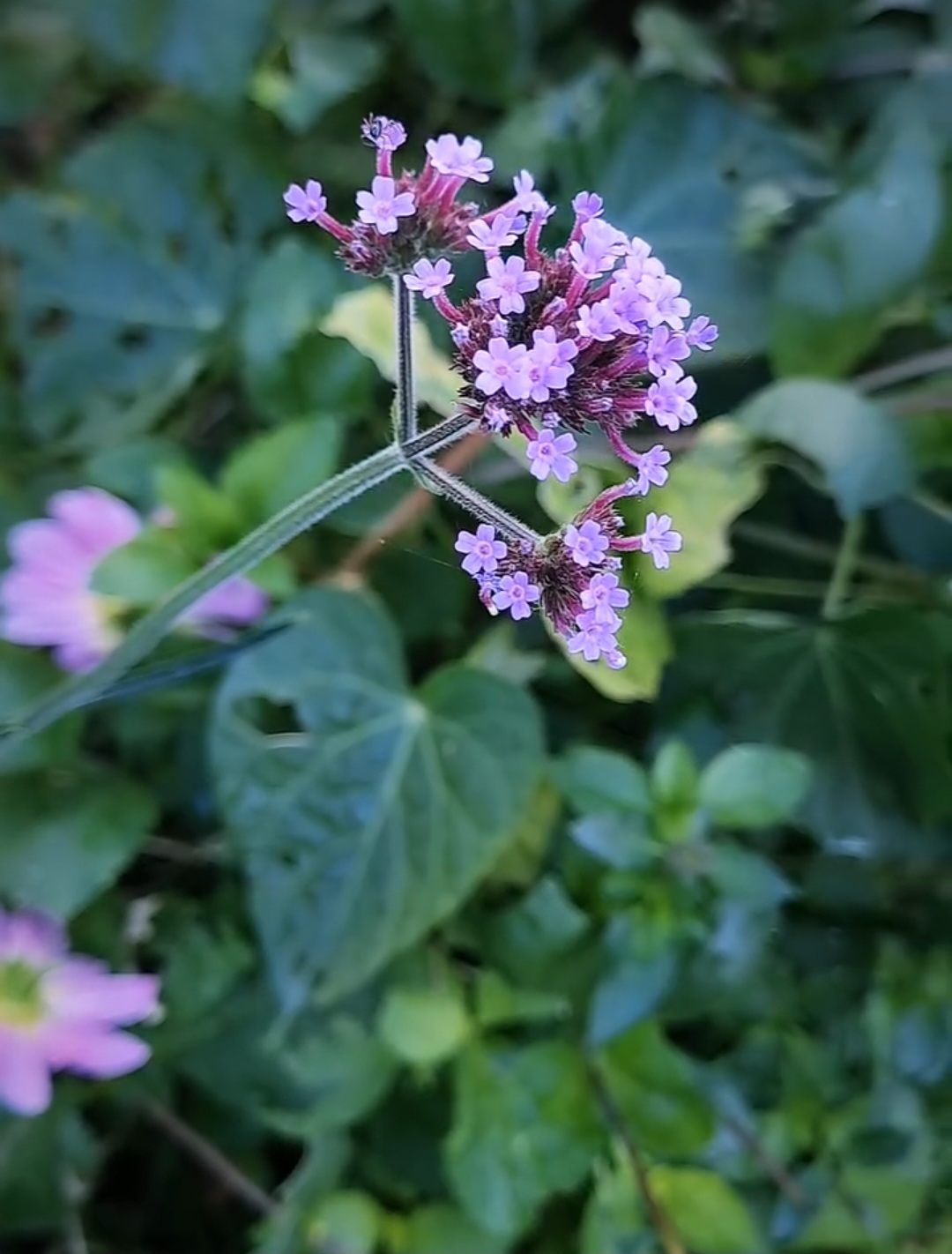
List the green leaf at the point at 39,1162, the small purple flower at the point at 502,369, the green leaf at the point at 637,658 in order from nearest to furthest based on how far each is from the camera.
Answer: the small purple flower at the point at 502,369 < the green leaf at the point at 637,658 < the green leaf at the point at 39,1162

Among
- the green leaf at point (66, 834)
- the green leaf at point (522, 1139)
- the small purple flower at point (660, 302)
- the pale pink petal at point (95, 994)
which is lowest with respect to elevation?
the green leaf at point (522, 1139)

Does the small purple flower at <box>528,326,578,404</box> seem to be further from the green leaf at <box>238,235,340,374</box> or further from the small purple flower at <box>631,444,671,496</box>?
the green leaf at <box>238,235,340,374</box>

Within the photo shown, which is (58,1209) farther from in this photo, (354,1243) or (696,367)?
(696,367)

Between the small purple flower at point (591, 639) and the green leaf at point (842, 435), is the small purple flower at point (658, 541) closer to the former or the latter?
the small purple flower at point (591, 639)

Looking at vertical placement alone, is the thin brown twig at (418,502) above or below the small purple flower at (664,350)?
above

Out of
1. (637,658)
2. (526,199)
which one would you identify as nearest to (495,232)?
(526,199)

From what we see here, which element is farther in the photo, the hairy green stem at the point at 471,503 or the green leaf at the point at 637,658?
the green leaf at the point at 637,658

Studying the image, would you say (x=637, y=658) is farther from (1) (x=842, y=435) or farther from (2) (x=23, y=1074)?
(2) (x=23, y=1074)

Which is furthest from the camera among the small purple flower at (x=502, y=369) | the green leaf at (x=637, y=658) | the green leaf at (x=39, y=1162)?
the green leaf at (x=39, y=1162)

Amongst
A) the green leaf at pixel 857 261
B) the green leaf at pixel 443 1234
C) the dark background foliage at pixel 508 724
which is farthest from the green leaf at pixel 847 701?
the green leaf at pixel 443 1234
